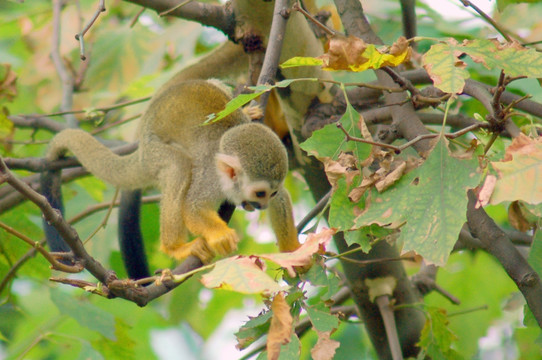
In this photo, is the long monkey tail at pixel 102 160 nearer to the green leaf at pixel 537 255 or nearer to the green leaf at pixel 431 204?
the green leaf at pixel 431 204

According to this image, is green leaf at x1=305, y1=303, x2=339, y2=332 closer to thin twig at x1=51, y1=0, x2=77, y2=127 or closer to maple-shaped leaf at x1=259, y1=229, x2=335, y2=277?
maple-shaped leaf at x1=259, y1=229, x2=335, y2=277

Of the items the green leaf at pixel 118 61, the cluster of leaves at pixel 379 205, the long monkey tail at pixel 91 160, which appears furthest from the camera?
the green leaf at pixel 118 61

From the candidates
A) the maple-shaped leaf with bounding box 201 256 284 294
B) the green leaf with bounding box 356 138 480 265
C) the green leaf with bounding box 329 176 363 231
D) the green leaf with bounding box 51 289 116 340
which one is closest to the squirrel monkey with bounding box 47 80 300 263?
the green leaf with bounding box 51 289 116 340

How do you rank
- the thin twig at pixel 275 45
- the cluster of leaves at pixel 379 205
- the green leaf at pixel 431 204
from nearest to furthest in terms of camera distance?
the cluster of leaves at pixel 379 205
the green leaf at pixel 431 204
the thin twig at pixel 275 45

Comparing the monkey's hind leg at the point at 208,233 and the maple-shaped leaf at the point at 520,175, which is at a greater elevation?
the maple-shaped leaf at the point at 520,175

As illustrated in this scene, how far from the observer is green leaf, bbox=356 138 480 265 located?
1.38 meters

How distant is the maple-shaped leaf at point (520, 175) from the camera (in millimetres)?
1238

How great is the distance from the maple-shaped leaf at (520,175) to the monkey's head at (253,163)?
1.27 meters

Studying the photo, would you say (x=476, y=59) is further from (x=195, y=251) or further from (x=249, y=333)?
(x=195, y=251)

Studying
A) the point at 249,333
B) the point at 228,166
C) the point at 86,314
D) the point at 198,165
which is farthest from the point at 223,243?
the point at 249,333

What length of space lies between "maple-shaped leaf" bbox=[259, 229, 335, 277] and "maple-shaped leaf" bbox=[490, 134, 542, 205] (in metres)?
0.40

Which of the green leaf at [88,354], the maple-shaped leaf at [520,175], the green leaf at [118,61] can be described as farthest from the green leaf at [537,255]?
the green leaf at [118,61]

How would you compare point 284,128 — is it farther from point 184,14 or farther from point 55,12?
point 55,12

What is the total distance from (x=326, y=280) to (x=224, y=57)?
1690 mm
